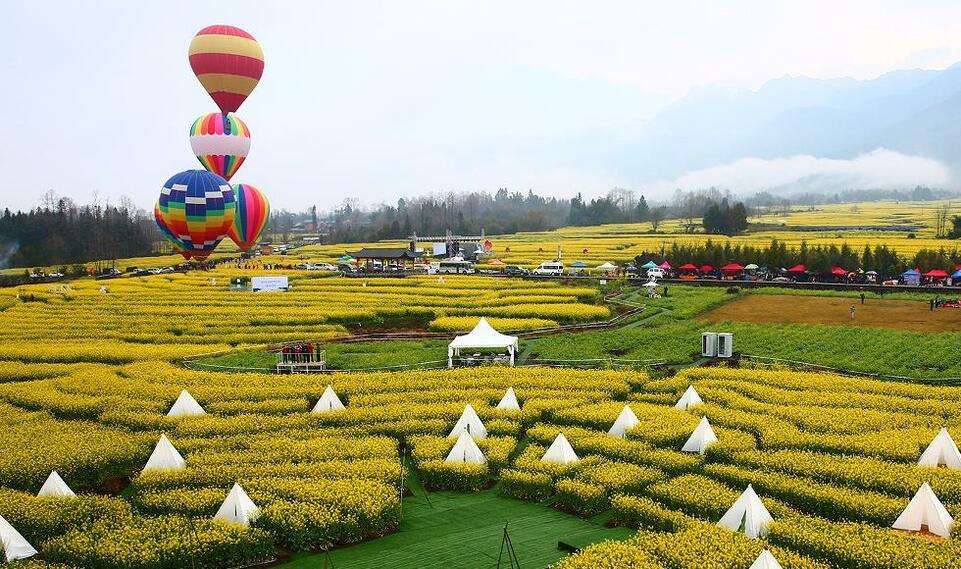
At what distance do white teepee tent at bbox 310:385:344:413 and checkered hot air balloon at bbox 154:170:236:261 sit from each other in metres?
31.8

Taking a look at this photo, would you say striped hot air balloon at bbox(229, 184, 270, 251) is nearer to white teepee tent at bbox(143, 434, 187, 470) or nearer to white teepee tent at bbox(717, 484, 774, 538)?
white teepee tent at bbox(143, 434, 187, 470)

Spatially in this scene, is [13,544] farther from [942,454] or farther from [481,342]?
[942,454]

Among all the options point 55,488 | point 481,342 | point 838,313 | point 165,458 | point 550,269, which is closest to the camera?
point 55,488

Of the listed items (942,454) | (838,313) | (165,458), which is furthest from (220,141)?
(942,454)

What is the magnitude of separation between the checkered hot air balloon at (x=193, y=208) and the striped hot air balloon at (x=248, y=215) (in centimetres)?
742

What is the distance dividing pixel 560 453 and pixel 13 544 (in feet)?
45.7

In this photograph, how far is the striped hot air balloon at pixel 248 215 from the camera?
6762 cm

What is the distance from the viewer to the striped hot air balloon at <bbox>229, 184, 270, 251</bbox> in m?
67.6

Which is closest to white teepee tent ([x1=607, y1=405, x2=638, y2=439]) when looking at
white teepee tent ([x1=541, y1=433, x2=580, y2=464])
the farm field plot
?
white teepee tent ([x1=541, y1=433, x2=580, y2=464])

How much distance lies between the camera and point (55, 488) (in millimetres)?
20562

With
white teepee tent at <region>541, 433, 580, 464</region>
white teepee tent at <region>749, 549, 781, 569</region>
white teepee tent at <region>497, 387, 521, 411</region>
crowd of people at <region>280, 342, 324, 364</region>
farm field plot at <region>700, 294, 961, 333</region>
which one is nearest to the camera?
white teepee tent at <region>749, 549, 781, 569</region>

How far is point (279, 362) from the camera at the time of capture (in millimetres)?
37625

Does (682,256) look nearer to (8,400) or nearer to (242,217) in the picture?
(242,217)

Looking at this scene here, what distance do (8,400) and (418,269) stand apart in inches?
2210
